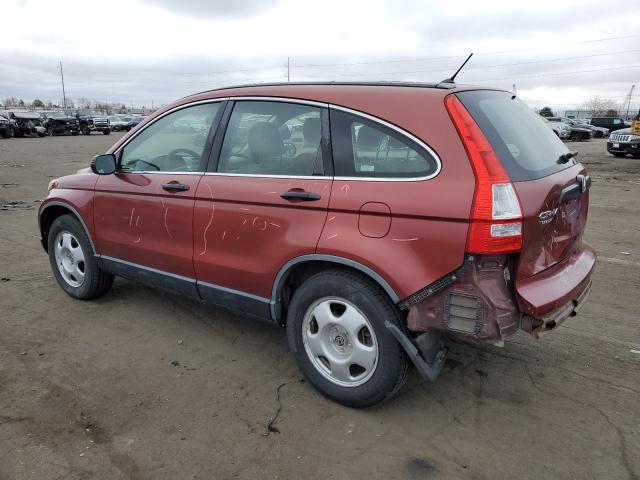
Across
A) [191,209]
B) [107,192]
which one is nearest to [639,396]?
[191,209]

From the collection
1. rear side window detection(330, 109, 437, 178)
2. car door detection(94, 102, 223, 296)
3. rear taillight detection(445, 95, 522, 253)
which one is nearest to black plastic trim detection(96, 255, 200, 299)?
car door detection(94, 102, 223, 296)

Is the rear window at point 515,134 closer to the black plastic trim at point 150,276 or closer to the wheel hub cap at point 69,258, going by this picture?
the black plastic trim at point 150,276

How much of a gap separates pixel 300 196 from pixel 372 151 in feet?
1.58

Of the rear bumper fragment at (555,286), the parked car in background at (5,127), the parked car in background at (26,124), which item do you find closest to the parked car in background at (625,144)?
the rear bumper fragment at (555,286)

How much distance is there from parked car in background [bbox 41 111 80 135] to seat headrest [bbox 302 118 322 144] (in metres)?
39.4

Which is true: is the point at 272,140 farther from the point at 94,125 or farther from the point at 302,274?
the point at 94,125

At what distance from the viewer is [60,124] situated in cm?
3769

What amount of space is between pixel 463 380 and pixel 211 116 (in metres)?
2.44

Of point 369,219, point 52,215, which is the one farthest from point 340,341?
point 52,215

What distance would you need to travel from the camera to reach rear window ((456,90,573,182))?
2598 millimetres

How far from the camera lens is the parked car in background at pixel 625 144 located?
19422mm

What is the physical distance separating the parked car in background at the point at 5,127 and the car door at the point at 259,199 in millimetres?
33865

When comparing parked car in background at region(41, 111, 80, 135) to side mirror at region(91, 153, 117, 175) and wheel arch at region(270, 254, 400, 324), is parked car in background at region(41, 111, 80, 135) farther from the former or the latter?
wheel arch at region(270, 254, 400, 324)

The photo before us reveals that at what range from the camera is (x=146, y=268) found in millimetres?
3920
